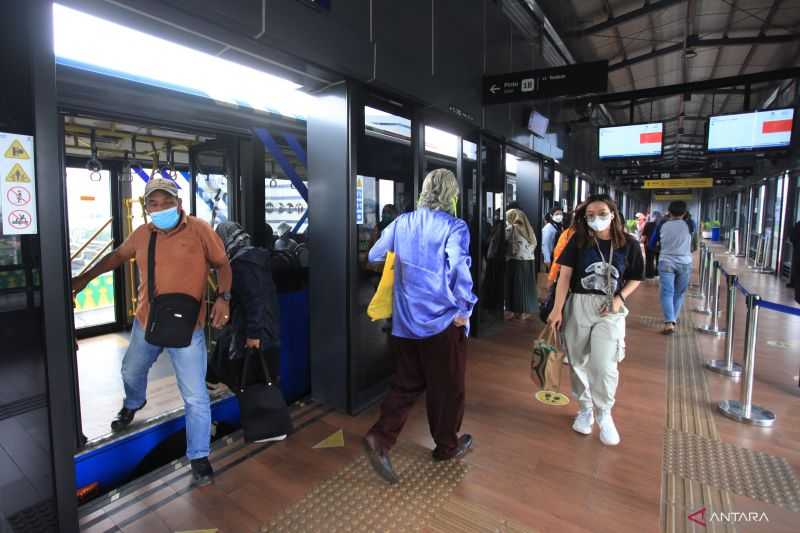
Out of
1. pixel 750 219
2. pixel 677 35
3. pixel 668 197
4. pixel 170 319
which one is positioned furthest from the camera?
pixel 668 197

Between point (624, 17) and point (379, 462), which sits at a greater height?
point (624, 17)

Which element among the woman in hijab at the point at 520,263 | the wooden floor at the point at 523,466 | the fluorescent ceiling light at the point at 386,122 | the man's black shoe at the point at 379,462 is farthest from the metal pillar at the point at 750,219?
the man's black shoe at the point at 379,462

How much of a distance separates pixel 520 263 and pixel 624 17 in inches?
204

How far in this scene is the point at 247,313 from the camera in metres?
2.69

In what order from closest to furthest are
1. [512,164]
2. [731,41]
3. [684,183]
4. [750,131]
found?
[512,164]
[750,131]
[731,41]
[684,183]

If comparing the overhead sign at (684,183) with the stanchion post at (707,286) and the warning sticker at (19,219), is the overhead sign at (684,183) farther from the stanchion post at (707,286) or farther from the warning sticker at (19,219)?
the warning sticker at (19,219)

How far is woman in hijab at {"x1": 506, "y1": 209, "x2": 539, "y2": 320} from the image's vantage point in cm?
541

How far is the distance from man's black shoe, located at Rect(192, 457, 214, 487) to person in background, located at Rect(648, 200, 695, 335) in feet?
16.1

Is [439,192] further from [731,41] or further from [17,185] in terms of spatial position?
[731,41]

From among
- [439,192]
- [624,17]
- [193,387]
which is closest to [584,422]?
[439,192]

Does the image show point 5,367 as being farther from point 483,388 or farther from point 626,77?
point 626,77

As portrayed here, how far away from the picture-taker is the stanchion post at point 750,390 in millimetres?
3162

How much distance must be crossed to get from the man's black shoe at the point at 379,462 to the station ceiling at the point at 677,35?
6453mm

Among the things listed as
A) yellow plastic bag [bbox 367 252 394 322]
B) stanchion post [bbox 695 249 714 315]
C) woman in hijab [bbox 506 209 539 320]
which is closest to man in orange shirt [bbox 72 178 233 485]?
yellow plastic bag [bbox 367 252 394 322]
